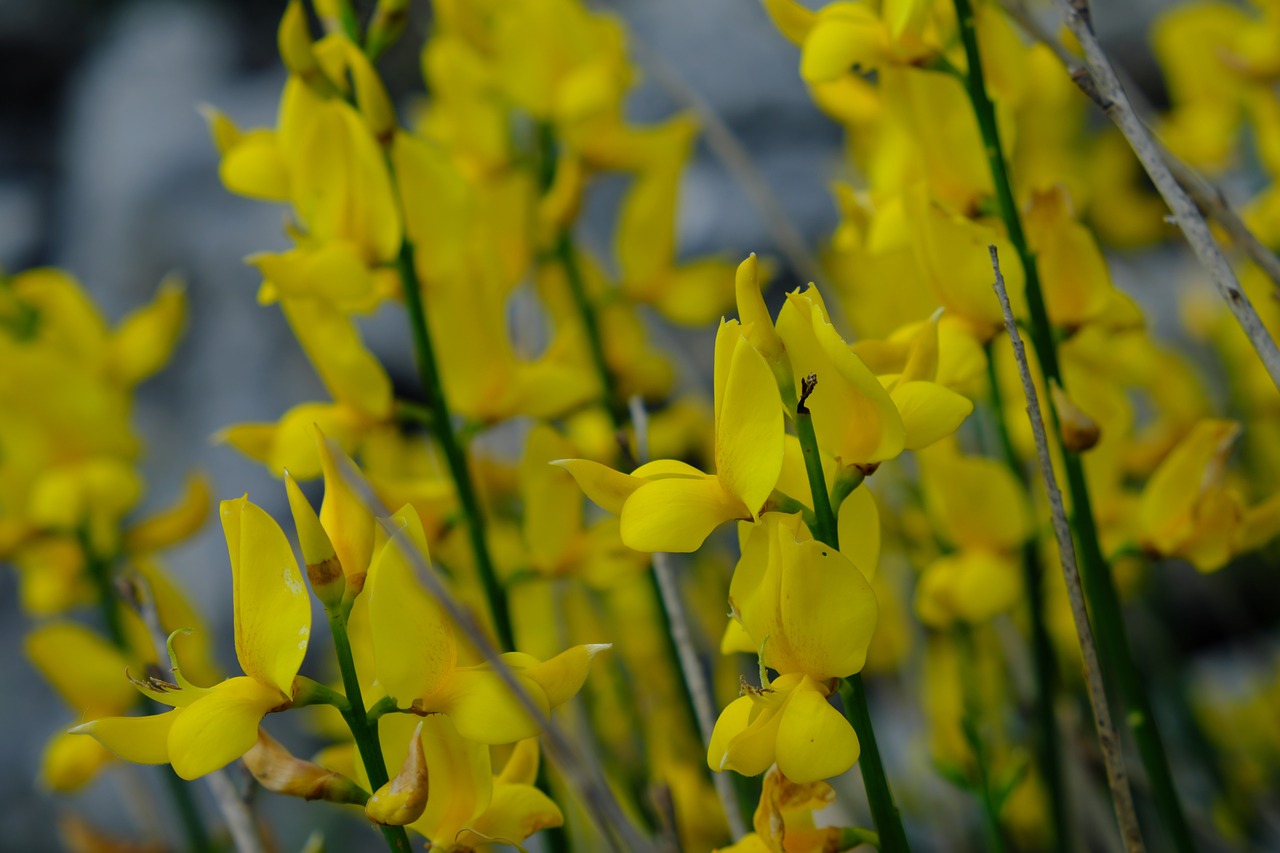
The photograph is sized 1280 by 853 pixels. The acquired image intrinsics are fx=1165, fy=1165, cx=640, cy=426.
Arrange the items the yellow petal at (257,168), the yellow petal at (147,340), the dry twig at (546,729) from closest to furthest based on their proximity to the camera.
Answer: the dry twig at (546,729)
the yellow petal at (257,168)
the yellow petal at (147,340)

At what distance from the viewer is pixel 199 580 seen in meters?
1.82

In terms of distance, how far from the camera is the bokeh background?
1771 mm

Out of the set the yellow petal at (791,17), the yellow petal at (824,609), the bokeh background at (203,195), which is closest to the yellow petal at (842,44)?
the yellow petal at (791,17)

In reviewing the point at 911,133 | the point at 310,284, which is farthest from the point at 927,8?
the point at 310,284

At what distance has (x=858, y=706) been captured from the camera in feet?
1.24

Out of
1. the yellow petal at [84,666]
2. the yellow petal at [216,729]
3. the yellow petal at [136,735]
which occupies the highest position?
the yellow petal at [216,729]

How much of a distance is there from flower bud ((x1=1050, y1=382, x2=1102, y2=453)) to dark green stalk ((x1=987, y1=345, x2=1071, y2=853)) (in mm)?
134

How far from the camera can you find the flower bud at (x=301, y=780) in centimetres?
37

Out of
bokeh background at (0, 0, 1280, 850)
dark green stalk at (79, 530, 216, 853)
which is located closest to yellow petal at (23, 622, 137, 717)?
dark green stalk at (79, 530, 216, 853)

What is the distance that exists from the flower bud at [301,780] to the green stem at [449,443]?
0.23 m

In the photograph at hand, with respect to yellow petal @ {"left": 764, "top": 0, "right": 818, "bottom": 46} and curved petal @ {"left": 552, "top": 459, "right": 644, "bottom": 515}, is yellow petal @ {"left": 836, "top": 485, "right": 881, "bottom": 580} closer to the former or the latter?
curved petal @ {"left": 552, "top": 459, "right": 644, "bottom": 515}

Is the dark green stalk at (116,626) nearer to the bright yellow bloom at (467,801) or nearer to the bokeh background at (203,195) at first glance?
the bright yellow bloom at (467,801)

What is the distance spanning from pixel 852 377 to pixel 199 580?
1.66m

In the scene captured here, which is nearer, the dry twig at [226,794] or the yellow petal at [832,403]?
the yellow petal at [832,403]
